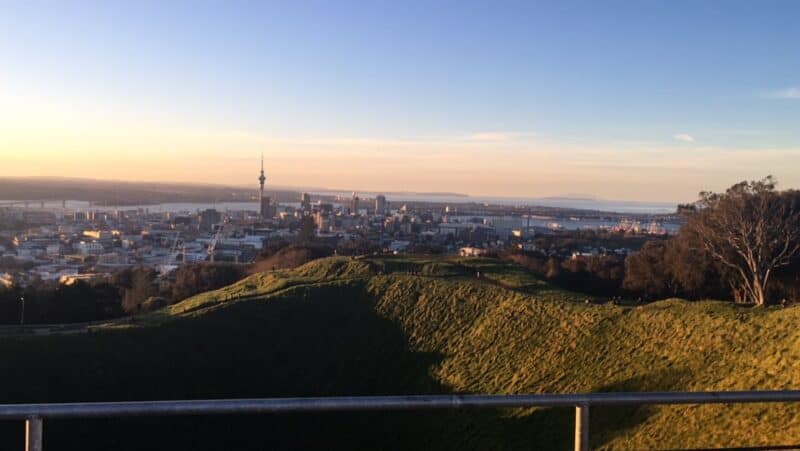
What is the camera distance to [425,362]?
16656 millimetres

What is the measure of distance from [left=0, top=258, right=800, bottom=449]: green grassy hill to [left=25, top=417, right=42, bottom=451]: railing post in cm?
850

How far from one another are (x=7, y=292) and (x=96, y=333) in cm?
704

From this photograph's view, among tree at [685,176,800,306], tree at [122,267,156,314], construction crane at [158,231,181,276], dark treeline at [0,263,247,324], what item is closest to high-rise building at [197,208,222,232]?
construction crane at [158,231,181,276]

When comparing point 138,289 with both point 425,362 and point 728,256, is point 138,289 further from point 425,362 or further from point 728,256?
point 728,256

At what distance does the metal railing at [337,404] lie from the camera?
209 cm

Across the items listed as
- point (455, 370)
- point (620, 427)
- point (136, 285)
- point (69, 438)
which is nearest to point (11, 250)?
point (136, 285)

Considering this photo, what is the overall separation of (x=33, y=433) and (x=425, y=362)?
1496cm

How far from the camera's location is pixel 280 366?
17.3 m

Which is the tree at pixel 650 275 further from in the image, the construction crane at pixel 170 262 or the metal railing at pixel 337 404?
the construction crane at pixel 170 262

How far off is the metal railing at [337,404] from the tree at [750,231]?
18022mm

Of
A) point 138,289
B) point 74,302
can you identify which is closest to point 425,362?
point 74,302

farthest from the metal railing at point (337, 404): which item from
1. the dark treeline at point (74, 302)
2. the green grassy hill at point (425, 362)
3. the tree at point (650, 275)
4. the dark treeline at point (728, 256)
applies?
the tree at point (650, 275)

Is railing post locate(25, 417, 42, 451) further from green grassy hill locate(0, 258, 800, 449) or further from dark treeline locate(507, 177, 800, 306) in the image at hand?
dark treeline locate(507, 177, 800, 306)

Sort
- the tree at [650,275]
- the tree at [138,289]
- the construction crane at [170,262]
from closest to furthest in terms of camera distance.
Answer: the tree at [650,275]
the tree at [138,289]
the construction crane at [170,262]
